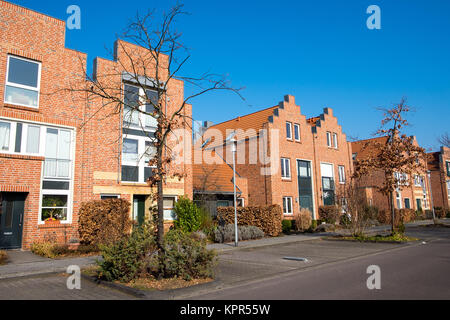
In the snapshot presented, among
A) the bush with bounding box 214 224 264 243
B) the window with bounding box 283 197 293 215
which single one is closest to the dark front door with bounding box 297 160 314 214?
the window with bounding box 283 197 293 215

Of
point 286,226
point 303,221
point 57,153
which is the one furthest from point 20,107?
point 303,221

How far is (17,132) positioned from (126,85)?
5.95 meters

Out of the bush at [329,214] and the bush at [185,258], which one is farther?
the bush at [329,214]

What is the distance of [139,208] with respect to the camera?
18234mm

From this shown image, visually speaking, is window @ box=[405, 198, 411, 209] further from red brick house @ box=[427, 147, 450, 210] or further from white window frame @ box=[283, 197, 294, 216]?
white window frame @ box=[283, 197, 294, 216]

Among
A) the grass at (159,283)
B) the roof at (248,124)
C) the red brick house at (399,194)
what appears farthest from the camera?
the red brick house at (399,194)

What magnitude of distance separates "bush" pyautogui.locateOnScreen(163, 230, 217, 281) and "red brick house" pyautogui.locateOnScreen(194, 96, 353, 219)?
14.3 meters

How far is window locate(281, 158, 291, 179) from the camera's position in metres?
26.1

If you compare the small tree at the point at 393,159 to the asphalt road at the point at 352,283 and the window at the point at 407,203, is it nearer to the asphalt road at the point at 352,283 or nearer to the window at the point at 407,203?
the asphalt road at the point at 352,283

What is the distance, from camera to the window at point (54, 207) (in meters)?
14.8

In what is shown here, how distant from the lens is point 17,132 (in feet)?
47.3

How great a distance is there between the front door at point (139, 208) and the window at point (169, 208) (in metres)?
1.26

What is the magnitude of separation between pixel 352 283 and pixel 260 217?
12.7 meters

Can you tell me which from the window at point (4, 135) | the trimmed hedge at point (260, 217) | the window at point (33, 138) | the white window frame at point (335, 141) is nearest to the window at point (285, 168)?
the trimmed hedge at point (260, 217)
